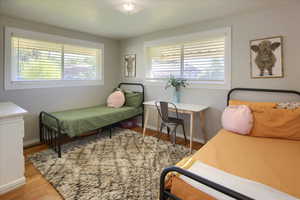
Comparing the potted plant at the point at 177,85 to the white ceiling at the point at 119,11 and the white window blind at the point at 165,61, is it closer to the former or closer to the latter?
the white window blind at the point at 165,61

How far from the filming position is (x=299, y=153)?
166 cm

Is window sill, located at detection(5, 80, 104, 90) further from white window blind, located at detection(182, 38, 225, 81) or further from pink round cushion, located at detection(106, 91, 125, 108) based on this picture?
white window blind, located at detection(182, 38, 225, 81)

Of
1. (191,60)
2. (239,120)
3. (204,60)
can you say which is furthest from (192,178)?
(191,60)

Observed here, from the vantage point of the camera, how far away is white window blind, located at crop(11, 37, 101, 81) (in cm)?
297

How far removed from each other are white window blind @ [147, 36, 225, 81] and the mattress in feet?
4.64

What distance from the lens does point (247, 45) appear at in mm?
2662

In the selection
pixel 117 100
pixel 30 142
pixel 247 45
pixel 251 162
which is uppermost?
pixel 247 45

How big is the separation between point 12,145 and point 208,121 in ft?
9.39

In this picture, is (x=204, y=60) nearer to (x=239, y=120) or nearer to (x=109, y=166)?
(x=239, y=120)

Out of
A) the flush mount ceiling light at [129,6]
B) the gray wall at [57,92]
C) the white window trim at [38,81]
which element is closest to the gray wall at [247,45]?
the flush mount ceiling light at [129,6]

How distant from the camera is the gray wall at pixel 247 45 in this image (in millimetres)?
2332

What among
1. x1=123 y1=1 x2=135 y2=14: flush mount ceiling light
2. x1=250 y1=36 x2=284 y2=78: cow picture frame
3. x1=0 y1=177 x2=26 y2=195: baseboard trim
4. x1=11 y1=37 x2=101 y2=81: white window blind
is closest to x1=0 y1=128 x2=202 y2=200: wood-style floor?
x1=0 y1=177 x2=26 y2=195: baseboard trim

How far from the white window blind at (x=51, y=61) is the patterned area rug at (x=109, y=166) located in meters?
1.40

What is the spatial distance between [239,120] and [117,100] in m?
2.57
